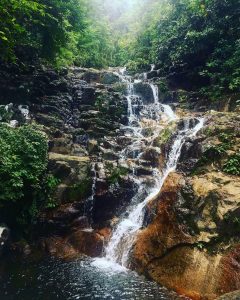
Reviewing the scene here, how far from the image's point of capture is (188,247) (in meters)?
11.0

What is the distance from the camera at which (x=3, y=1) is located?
9383 mm

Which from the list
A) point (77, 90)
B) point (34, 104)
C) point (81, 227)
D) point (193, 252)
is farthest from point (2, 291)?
point (77, 90)

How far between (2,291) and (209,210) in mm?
7330

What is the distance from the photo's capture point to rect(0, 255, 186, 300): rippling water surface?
986 centimetres

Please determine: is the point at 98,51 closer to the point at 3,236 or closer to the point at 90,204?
the point at 90,204

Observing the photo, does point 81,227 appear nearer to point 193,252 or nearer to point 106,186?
point 106,186

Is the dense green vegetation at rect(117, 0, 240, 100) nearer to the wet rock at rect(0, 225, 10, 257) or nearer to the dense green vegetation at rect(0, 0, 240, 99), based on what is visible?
the dense green vegetation at rect(0, 0, 240, 99)

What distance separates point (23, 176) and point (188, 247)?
7742 millimetres

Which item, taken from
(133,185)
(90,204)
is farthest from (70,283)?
(133,185)

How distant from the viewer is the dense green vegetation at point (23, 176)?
535 inches

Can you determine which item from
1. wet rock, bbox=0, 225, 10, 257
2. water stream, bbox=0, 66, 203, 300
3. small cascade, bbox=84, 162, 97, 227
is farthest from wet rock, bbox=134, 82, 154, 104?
wet rock, bbox=0, 225, 10, 257

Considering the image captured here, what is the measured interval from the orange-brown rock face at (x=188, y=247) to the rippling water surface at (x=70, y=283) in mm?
674

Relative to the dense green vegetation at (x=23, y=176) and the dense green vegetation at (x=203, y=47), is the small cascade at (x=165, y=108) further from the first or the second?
the dense green vegetation at (x=23, y=176)

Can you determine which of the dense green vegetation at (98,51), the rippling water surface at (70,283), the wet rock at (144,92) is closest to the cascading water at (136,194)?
the rippling water surface at (70,283)
